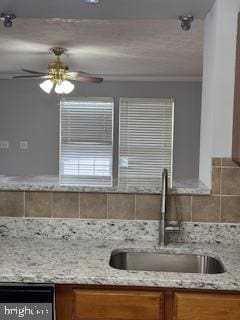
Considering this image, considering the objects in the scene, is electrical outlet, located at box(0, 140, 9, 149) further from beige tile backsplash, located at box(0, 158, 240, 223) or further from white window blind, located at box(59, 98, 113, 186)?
beige tile backsplash, located at box(0, 158, 240, 223)

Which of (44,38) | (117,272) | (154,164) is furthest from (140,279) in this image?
(154,164)

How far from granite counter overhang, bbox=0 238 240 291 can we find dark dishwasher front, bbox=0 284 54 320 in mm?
32

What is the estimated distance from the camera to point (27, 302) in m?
1.44

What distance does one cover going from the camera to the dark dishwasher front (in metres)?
1.43

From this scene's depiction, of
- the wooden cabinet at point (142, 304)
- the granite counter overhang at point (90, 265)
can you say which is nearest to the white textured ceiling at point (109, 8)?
the granite counter overhang at point (90, 265)

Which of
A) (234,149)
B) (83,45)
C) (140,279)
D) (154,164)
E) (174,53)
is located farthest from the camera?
(154,164)

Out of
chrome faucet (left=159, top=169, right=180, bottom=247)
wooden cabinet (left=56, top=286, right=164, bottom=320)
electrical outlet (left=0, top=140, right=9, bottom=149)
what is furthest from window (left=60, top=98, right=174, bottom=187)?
wooden cabinet (left=56, top=286, right=164, bottom=320)

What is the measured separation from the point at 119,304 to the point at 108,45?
3.14 metres

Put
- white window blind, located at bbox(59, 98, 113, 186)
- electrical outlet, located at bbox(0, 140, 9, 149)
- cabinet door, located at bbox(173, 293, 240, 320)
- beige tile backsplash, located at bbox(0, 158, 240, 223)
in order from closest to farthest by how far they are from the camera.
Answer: cabinet door, located at bbox(173, 293, 240, 320)
beige tile backsplash, located at bbox(0, 158, 240, 223)
white window blind, located at bbox(59, 98, 113, 186)
electrical outlet, located at bbox(0, 140, 9, 149)

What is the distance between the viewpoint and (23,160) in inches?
251

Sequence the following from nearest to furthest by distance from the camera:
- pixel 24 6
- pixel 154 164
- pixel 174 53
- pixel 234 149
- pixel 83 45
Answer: pixel 234 149, pixel 24 6, pixel 83 45, pixel 174 53, pixel 154 164

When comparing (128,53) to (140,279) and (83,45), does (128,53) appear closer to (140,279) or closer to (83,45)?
(83,45)

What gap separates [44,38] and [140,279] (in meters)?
3.00

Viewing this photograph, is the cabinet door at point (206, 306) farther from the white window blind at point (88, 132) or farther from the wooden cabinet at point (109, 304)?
the white window blind at point (88, 132)
